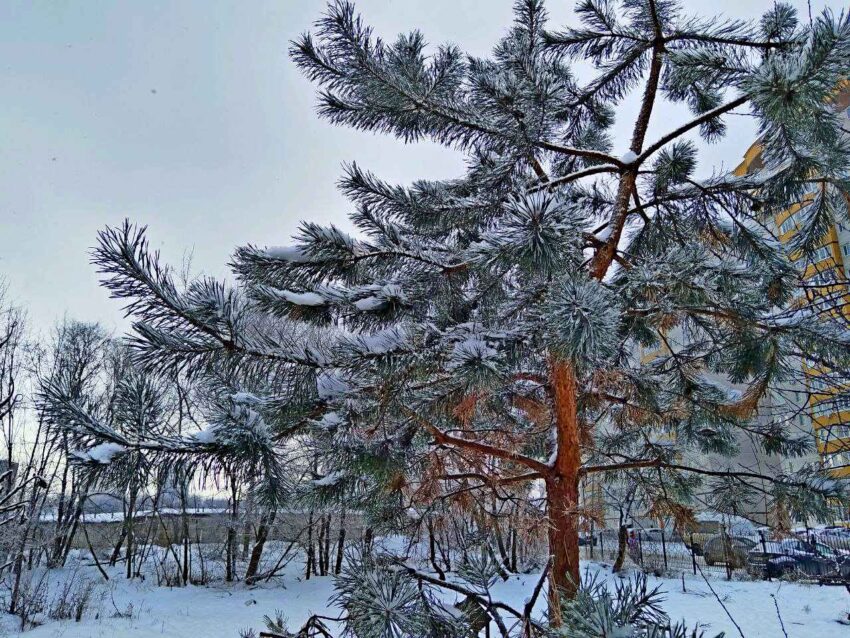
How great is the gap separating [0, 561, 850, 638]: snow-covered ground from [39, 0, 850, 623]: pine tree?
376cm

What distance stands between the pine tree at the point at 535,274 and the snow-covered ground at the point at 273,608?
3760 millimetres

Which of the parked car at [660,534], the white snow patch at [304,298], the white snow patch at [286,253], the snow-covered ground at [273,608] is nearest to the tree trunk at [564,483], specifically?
the white snow patch at [304,298]

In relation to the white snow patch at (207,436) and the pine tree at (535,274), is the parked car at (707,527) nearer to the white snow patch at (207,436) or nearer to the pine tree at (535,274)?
the pine tree at (535,274)

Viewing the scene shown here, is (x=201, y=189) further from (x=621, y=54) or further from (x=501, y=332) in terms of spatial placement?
(x=501, y=332)

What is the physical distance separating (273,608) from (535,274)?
10.4 metres

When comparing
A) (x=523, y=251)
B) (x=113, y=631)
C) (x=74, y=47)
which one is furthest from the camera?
(x=113, y=631)

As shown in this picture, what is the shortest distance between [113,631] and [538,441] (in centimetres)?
785

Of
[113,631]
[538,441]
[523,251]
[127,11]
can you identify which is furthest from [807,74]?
[113,631]

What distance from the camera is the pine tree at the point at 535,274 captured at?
134 cm

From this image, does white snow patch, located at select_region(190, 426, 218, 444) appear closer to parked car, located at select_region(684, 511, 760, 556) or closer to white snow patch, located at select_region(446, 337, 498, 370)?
white snow patch, located at select_region(446, 337, 498, 370)

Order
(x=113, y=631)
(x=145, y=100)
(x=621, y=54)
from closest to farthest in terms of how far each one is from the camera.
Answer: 1. (x=621, y=54)
2. (x=145, y=100)
3. (x=113, y=631)

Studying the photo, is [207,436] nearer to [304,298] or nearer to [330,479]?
→ [304,298]

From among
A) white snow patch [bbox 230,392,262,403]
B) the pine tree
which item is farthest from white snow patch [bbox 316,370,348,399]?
white snow patch [bbox 230,392,262,403]

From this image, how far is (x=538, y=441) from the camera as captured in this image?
3.71 meters
